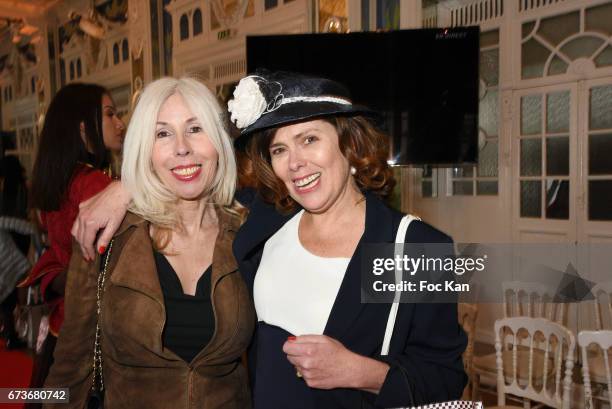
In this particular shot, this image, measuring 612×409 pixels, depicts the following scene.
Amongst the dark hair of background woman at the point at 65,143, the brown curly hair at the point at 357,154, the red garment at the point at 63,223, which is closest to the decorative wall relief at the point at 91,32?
the dark hair of background woman at the point at 65,143

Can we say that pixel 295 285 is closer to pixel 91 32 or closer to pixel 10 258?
pixel 10 258

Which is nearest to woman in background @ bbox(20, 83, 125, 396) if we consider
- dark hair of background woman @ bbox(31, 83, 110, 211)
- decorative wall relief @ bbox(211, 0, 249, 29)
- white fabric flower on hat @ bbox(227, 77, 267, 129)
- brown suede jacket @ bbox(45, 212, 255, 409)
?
dark hair of background woman @ bbox(31, 83, 110, 211)

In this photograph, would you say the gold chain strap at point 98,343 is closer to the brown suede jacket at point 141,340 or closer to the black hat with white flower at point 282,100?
→ the brown suede jacket at point 141,340

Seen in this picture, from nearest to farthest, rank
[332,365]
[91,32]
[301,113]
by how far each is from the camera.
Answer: [332,365]
[301,113]
[91,32]

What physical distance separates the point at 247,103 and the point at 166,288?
59 cm

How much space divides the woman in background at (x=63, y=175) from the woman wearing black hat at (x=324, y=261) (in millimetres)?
528

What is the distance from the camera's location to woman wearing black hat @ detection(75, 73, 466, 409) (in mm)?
1096

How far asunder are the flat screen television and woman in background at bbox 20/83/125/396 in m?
1.42

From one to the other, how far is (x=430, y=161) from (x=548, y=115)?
5.22 ft

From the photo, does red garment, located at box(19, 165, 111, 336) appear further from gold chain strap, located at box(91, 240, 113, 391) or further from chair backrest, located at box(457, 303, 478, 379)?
chair backrest, located at box(457, 303, 478, 379)

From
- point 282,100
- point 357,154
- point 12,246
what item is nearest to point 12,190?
point 12,246

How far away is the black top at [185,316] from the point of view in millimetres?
1400

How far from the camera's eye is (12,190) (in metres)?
3.38

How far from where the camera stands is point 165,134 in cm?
149
